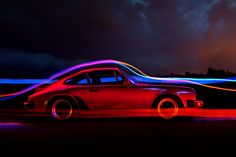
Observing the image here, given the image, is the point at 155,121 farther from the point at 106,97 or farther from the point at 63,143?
the point at 63,143

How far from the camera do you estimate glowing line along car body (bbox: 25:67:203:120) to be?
10.4 metres

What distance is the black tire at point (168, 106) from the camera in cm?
1048

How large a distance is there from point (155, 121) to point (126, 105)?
0.97 metres

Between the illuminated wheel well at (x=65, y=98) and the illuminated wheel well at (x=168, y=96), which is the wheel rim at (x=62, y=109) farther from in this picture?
the illuminated wheel well at (x=168, y=96)

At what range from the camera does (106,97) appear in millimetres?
10344

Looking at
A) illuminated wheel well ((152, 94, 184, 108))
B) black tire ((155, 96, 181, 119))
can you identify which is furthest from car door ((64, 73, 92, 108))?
black tire ((155, 96, 181, 119))

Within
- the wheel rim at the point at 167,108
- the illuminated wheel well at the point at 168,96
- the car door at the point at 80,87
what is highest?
the car door at the point at 80,87

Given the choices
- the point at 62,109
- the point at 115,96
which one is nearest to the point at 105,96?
the point at 115,96

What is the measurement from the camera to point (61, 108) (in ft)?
34.7

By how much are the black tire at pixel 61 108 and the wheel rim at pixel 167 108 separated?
264 cm

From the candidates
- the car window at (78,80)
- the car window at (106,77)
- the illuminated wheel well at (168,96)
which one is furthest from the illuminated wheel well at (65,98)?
the illuminated wheel well at (168,96)

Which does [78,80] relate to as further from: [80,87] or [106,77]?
[106,77]

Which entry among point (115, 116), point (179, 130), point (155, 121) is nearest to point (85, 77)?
point (115, 116)

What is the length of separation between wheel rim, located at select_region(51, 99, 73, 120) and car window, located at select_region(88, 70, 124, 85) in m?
1.02
